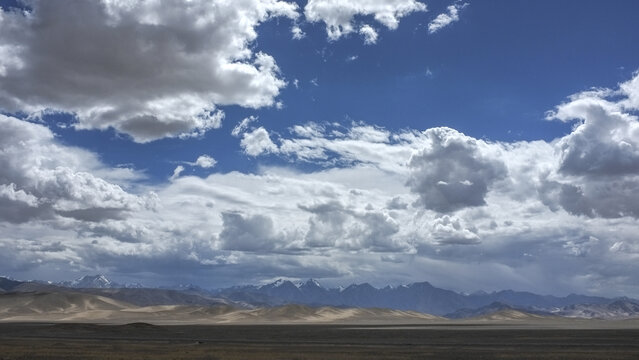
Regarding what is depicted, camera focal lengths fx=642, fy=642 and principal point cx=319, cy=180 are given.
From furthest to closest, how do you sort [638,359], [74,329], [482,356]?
1. [74,329]
2. [482,356]
3. [638,359]

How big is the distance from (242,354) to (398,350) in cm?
1971

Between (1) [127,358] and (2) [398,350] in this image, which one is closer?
(1) [127,358]

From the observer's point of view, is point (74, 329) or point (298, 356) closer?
point (298, 356)

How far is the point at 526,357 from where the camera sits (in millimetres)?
66438

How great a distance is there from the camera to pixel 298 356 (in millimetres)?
67812

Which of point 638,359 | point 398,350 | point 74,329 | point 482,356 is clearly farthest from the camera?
point 74,329

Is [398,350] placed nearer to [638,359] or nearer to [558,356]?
[558,356]

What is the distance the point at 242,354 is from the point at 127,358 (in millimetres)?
12813

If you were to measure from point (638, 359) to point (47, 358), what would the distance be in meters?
59.4

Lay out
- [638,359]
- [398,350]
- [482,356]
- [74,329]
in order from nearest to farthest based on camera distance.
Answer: [638,359] → [482,356] → [398,350] → [74,329]

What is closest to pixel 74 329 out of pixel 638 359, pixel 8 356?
pixel 8 356

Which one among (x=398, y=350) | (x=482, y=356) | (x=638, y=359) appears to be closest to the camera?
(x=638, y=359)

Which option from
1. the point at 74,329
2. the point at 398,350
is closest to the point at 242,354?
the point at 398,350

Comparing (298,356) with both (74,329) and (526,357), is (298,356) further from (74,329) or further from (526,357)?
(74,329)
